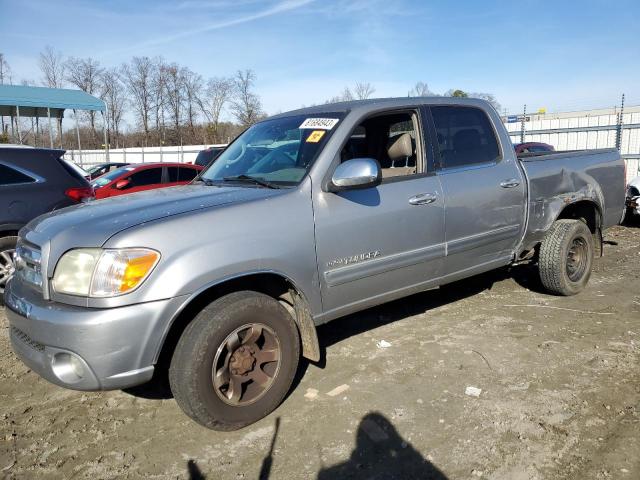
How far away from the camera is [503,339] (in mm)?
4305

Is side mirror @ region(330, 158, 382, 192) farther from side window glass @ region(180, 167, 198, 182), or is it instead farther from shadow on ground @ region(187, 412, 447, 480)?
side window glass @ region(180, 167, 198, 182)

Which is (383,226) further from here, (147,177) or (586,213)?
(147,177)

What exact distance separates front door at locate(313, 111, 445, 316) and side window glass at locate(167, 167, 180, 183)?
8.41m

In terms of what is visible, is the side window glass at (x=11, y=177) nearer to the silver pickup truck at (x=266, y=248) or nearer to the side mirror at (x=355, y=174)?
the silver pickup truck at (x=266, y=248)

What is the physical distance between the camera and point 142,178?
11.5 metres

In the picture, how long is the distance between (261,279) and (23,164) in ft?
13.1

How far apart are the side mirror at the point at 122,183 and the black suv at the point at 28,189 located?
5.08m

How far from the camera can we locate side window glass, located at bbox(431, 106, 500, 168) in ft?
13.9

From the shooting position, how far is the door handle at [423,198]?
12.4 feet

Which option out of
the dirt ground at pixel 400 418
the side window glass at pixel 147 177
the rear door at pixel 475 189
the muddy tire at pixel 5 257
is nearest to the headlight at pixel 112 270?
the dirt ground at pixel 400 418

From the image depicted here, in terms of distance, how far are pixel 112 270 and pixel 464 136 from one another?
311cm

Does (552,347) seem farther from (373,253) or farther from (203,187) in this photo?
(203,187)

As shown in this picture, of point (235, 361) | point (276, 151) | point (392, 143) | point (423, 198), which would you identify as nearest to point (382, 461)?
point (235, 361)

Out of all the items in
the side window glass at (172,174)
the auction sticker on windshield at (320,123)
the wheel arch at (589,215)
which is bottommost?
the wheel arch at (589,215)
